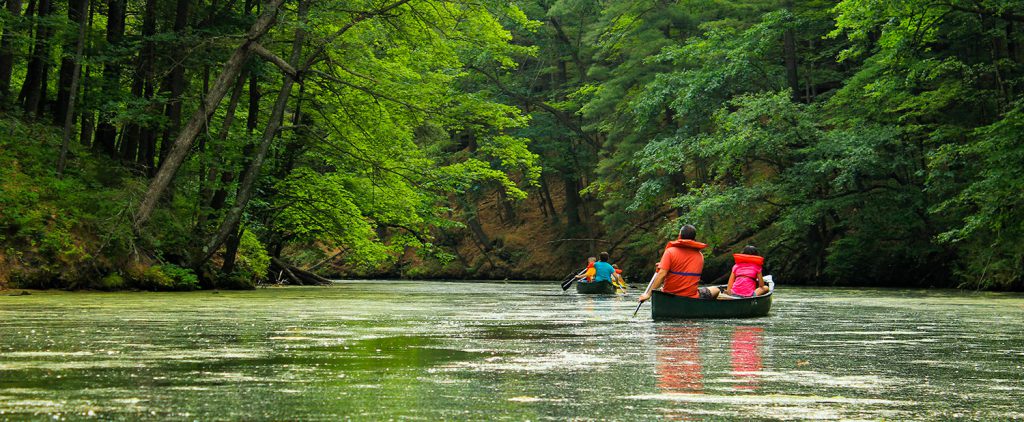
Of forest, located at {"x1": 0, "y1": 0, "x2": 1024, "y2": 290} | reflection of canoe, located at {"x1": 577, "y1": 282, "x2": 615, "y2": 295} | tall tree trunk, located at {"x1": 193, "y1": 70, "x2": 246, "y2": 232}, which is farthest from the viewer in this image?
reflection of canoe, located at {"x1": 577, "y1": 282, "x2": 615, "y2": 295}

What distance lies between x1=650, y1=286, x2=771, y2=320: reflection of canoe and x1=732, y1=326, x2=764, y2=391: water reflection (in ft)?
4.75

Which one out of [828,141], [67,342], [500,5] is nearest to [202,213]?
[500,5]

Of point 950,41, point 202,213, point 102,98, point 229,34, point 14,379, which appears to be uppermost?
point 950,41

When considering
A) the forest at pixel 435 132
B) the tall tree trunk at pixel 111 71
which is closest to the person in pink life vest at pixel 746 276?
the forest at pixel 435 132

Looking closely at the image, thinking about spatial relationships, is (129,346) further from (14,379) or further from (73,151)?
(73,151)

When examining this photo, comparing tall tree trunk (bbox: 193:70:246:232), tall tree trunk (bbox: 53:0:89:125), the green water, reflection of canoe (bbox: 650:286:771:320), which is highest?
tall tree trunk (bbox: 53:0:89:125)

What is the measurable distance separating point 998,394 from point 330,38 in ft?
64.1

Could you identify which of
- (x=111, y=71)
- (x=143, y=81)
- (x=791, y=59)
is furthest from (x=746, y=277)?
(x=791, y=59)

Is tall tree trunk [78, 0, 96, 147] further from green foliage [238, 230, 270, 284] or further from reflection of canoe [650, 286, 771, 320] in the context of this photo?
reflection of canoe [650, 286, 771, 320]

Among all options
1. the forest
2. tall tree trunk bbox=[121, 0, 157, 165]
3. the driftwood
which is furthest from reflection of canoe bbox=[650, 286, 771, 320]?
the driftwood

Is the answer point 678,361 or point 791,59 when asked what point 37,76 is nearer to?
point 678,361

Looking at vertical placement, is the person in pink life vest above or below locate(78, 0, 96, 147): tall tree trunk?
below

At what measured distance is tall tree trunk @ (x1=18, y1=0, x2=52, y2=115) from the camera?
22891mm

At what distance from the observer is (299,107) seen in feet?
89.6
